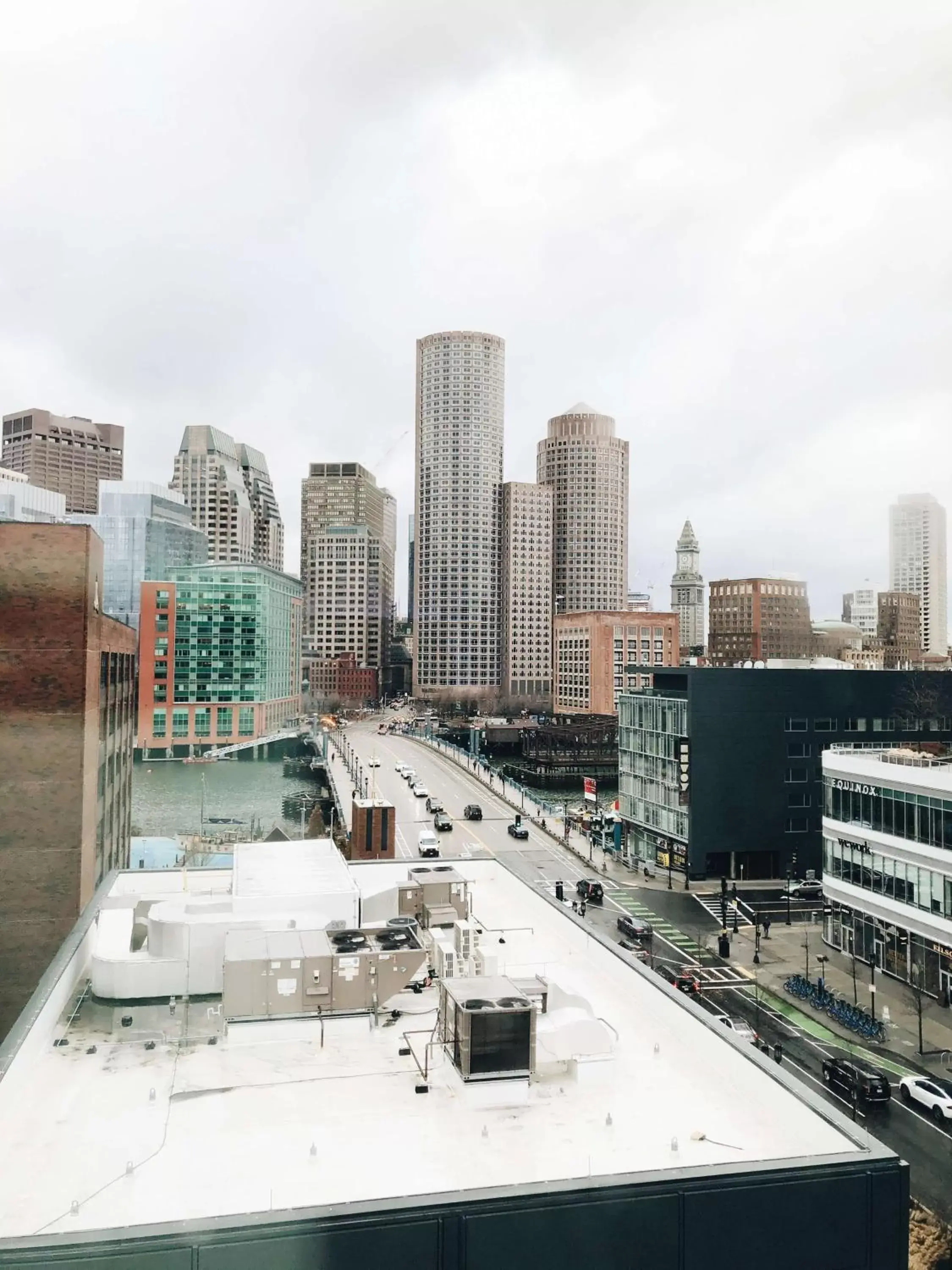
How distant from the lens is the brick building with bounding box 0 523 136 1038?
16219 millimetres

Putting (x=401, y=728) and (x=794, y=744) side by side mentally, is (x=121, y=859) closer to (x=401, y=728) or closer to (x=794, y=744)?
(x=794, y=744)

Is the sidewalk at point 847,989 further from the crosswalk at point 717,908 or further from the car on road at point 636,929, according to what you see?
the car on road at point 636,929

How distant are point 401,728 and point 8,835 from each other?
8128 centimetres

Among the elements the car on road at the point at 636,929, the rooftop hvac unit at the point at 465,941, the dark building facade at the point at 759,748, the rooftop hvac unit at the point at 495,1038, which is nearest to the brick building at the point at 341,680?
the dark building facade at the point at 759,748

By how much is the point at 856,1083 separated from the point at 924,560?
44234 millimetres

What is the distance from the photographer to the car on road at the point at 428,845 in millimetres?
33156

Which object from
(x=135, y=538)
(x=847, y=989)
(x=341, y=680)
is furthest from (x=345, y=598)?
(x=847, y=989)

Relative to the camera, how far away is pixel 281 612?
77250mm

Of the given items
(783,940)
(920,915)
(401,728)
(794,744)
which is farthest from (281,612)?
(920,915)

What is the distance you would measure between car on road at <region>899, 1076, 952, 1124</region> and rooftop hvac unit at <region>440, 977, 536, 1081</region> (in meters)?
9.98

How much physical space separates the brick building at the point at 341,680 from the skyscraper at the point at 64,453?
4716 cm

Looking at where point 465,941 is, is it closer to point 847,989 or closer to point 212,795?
point 847,989

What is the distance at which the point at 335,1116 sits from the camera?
22.7 feet

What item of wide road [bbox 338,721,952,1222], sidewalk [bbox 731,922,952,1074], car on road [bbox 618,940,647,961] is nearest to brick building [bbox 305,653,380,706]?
wide road [bbox 338,721,952,1222]
